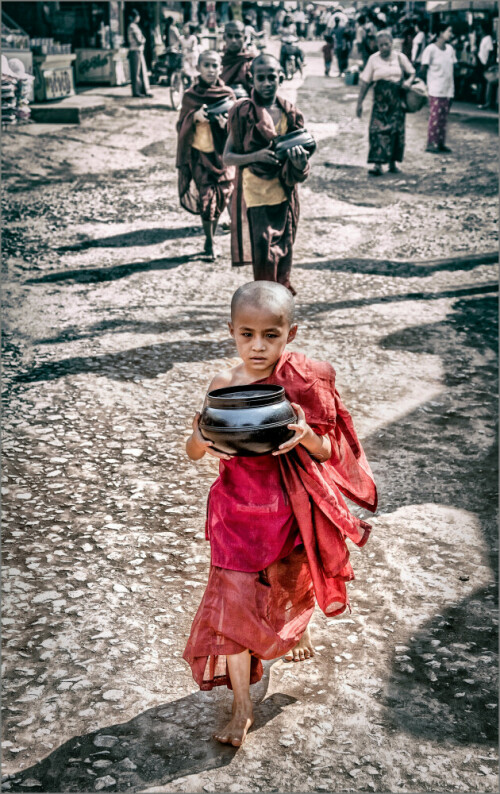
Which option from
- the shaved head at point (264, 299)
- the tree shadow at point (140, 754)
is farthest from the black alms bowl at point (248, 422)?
the tree shadow at point (140, 754)

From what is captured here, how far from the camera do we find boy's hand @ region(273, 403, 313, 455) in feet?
9.09

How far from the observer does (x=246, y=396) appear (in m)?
2.80

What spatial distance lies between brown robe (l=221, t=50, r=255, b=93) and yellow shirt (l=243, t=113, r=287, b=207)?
461cm

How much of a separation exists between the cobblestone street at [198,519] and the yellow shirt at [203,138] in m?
1.23

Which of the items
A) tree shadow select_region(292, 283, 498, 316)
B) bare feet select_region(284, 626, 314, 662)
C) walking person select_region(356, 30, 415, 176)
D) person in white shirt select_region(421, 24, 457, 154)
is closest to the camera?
bare feet select_region(284, 626, 314, 662)

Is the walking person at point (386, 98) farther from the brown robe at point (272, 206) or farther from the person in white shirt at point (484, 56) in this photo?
the brown robe at point (272, 206)

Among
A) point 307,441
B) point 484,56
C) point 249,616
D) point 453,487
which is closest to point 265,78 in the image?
point 453,487

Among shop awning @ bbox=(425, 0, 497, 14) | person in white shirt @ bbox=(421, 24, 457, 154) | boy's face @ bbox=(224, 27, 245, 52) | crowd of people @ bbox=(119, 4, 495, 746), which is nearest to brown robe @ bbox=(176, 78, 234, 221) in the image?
boy's face @ bbox=(224, 27, 245, 52)

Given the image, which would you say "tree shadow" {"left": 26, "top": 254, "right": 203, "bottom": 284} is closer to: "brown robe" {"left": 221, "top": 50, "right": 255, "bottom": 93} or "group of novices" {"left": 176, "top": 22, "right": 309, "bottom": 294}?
"group of novices" {"left": 176, "top": 22, "right": 309, "bottom": 294}

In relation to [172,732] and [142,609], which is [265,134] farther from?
[172,732]

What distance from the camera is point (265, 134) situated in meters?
6.70

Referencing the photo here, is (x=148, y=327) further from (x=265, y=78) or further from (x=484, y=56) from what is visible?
(x=484, y=56)

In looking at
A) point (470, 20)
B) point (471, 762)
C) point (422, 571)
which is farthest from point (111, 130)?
point (471, 762)

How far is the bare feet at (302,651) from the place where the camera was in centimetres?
346
